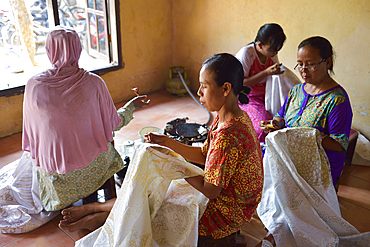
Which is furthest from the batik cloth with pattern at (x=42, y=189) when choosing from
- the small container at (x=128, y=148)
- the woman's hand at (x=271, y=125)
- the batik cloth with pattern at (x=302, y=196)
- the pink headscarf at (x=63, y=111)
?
the batik cloth with pattern at (x=302, y=196)

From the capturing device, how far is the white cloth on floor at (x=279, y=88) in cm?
302

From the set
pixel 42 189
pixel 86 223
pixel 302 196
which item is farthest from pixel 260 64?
pixel 42 189

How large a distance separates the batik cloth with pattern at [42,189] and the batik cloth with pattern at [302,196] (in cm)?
120

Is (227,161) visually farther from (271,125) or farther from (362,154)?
(362,154)

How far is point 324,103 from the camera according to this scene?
2268mm

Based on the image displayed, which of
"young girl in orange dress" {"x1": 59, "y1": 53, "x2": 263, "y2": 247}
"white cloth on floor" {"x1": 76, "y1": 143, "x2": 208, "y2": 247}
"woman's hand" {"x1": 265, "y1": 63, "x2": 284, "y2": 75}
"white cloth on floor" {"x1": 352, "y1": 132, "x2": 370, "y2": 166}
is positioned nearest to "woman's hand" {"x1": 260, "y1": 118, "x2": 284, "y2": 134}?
"woman's hand" {"x1": 265, "y1": 63, "x2": 284, "y2": 75}

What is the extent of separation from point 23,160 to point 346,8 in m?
3.70

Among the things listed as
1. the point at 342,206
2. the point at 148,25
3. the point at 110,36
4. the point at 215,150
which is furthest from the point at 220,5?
the point at 215,150

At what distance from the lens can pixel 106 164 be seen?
2.41m

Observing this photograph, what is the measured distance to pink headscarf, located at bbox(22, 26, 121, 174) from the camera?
6.74ft

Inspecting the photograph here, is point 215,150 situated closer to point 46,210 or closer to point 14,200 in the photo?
point 46,210

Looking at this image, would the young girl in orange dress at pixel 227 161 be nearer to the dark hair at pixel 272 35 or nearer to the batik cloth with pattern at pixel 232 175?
the batik cloth with pattern at pixel 232 175

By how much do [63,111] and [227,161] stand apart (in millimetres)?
1151

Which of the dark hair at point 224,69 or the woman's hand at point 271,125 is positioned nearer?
the dark hair at point 224,69
